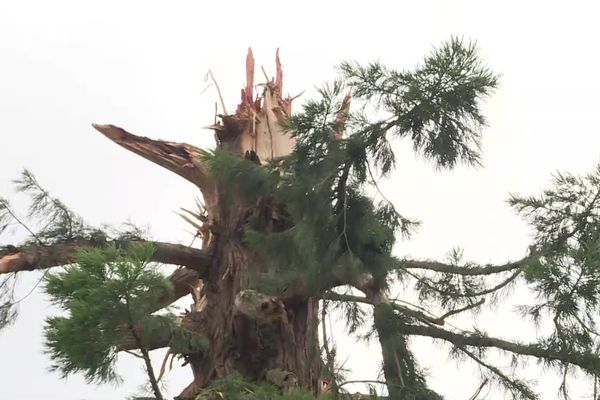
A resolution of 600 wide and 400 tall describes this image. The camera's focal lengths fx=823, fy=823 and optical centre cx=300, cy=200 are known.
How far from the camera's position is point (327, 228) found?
1.99 meters

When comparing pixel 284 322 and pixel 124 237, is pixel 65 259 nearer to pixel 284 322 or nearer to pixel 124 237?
pixel 124 237

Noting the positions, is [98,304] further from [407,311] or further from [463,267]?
[463,267]

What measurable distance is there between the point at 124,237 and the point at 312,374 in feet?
2.33

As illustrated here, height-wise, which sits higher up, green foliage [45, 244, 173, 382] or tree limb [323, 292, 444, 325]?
tree limb [323, 292, 444, 325]

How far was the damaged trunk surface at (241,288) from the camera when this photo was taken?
249 centimetres

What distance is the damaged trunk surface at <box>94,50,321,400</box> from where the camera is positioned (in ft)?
8.18

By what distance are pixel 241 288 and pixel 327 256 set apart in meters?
0.74

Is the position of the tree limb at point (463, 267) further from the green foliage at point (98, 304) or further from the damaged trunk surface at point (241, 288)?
the green foliage at point (98, 304)

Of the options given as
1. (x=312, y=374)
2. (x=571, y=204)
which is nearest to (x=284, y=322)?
(x=312, y=374)

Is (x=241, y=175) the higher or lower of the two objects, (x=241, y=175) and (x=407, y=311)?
the higher

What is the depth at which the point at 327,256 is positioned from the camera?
1.96 meters

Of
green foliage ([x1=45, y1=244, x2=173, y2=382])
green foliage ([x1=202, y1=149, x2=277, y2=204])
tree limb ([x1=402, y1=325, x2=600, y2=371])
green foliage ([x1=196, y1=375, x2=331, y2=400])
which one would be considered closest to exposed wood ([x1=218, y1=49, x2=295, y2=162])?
green foliage ([x1=202, y1=149, x2=277, y2=204])

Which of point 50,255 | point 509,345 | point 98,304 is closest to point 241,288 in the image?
point 50,255

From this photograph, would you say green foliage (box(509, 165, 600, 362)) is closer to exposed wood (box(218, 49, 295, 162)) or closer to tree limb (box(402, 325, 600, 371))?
tree limb (box(402, 325, 600, 371))
